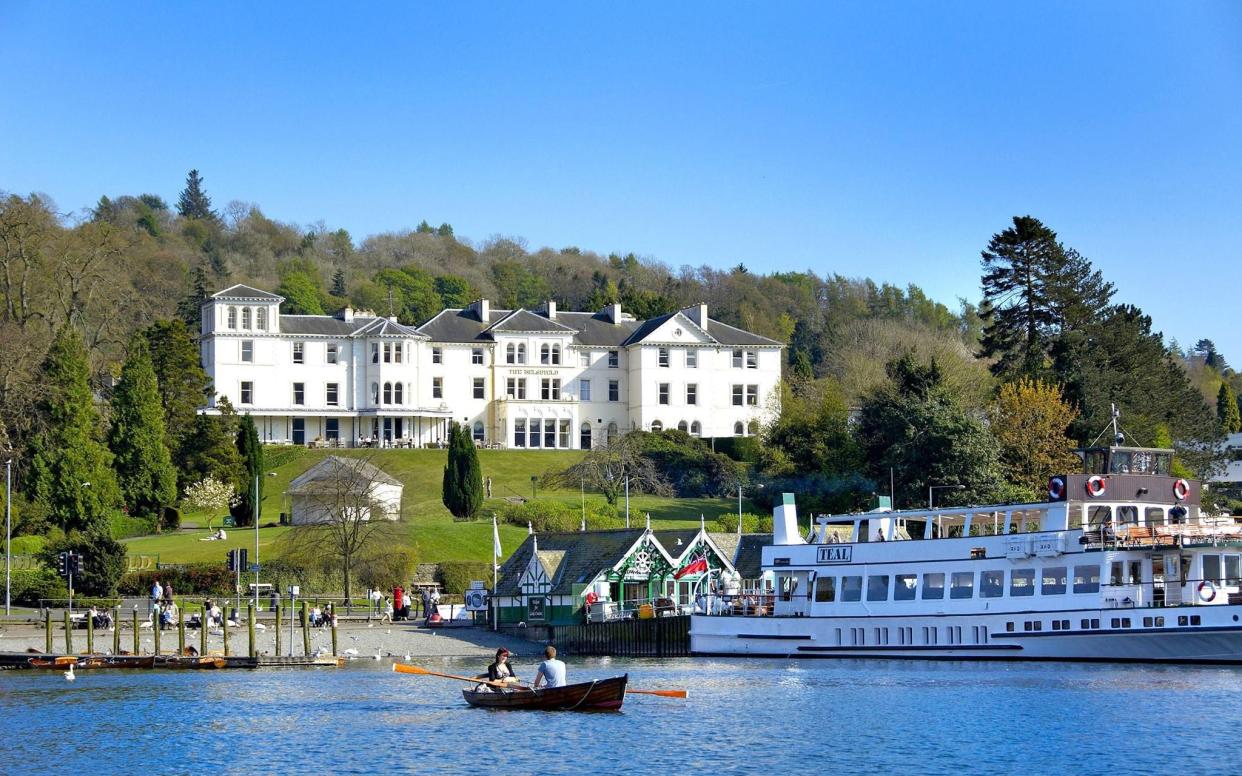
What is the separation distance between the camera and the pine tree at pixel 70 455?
78.4 metres

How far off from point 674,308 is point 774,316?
106 feet

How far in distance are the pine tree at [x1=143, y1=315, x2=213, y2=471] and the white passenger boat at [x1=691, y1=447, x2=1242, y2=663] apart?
147 ft

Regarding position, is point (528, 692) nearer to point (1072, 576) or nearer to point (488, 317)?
point (1072, 576)

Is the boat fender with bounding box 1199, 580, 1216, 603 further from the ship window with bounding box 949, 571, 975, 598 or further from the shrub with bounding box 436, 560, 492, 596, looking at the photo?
the shrub with bounding box 436, 560, 492, 596

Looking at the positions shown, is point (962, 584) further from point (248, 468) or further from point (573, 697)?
point (248, 468)

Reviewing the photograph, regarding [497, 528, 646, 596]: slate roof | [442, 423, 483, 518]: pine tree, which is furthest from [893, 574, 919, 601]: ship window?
[442, 423, 483, 518]: pine tree

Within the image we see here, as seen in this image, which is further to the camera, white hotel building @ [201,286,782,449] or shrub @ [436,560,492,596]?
white hotel building @ [201,286,782,449]

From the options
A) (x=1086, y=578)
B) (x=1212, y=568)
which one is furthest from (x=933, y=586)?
(x=1212, y=568)

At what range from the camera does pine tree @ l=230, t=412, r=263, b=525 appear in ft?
285

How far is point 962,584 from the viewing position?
52.1 m

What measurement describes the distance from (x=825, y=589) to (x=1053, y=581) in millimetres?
7751

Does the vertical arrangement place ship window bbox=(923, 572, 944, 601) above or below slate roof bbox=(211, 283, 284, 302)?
below

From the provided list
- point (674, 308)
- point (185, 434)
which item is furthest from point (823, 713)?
point (674, 308)

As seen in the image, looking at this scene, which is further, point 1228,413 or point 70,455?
point 1228,413
